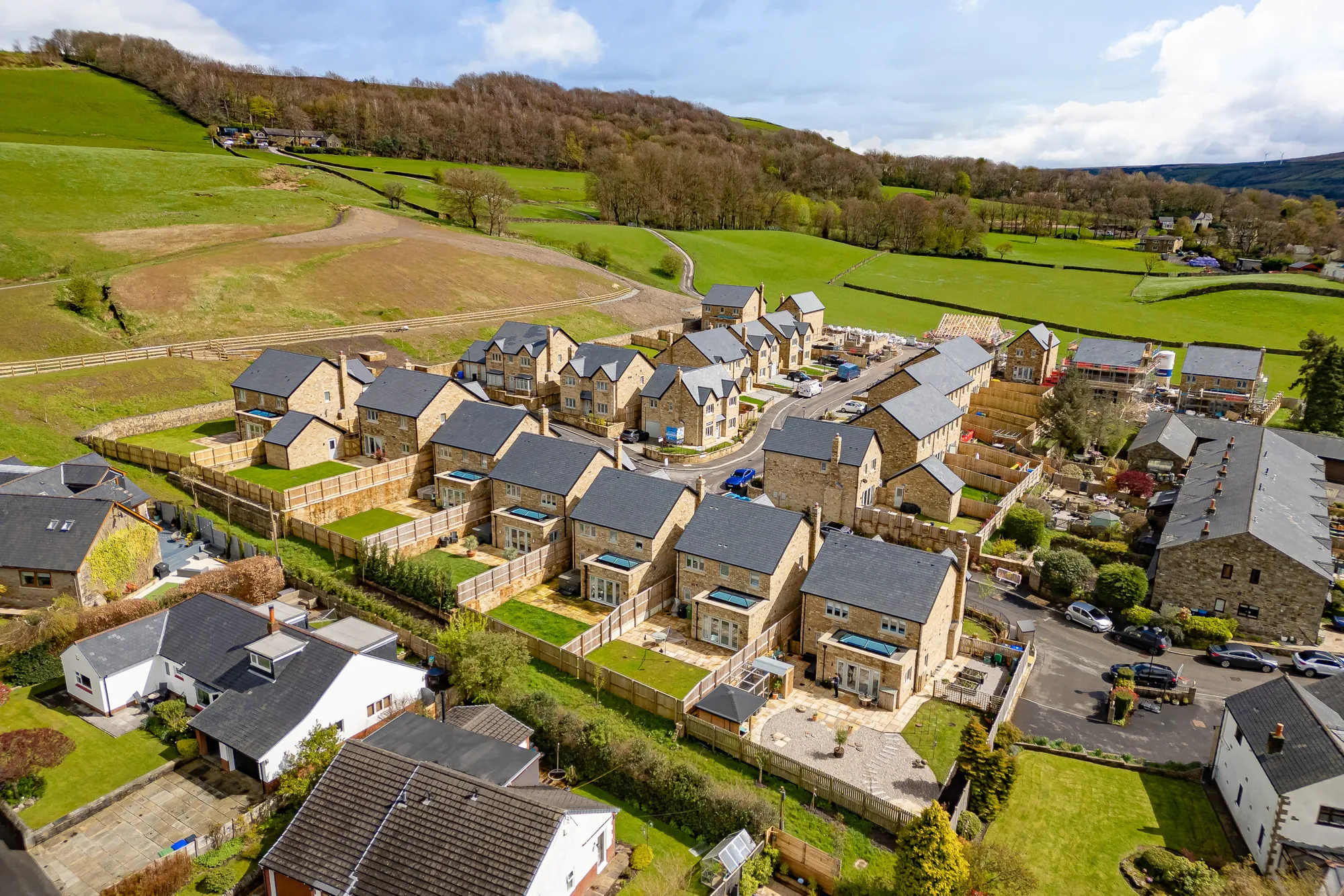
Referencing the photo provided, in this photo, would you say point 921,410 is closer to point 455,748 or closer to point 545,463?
point 545,463

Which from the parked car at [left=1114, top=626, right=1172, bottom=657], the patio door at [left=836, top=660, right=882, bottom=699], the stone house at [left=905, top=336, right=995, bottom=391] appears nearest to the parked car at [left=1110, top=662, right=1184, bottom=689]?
the parked car at [left=1114, top=626, right=1172, bottom=657]

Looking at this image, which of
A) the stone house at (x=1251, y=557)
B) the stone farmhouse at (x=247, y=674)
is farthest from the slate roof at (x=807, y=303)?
the stone farmhouse at (x=247, y=674)

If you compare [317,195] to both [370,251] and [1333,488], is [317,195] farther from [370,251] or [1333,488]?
[1333,488]

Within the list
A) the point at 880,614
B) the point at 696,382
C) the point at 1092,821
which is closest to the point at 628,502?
the point at 880,614

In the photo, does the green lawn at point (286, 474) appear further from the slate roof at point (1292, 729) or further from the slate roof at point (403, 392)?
the slate roof at point (1292, 729)

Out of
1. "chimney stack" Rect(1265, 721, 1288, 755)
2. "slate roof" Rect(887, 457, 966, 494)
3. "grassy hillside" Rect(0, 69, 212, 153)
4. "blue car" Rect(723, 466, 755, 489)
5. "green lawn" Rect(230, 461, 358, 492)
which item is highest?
"grassy hillside" Rect(0, 69, 212, 153)

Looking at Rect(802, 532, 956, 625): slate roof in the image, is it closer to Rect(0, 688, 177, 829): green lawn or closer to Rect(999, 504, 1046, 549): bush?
Rect(999, 504, 1046, 549): bush
